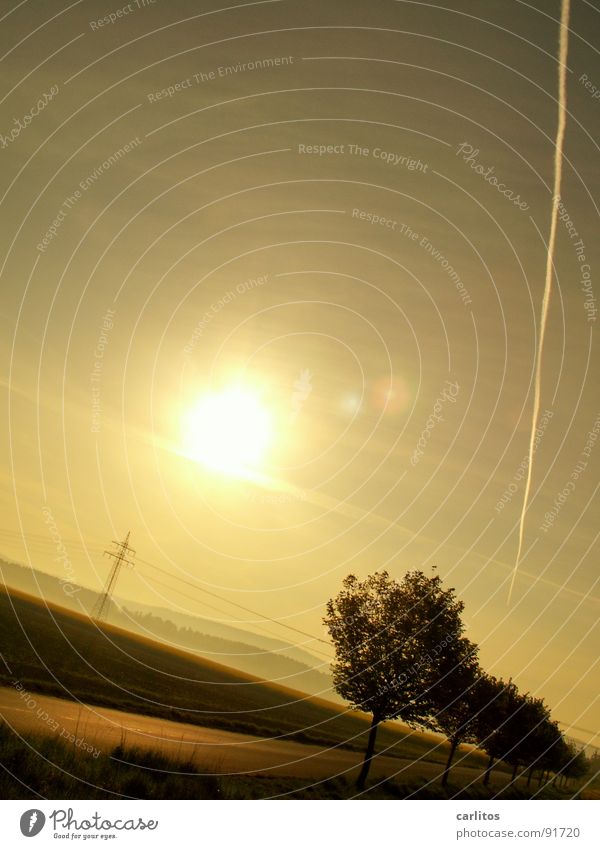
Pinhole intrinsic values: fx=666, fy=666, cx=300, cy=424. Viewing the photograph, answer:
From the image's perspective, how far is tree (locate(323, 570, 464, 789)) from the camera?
77.7 feet

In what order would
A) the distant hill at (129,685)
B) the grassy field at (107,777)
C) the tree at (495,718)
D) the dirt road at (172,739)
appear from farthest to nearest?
the tree at (495,718), the distant hill at (129,685), the dirt road at (172,739), the grassy field at (107,777)

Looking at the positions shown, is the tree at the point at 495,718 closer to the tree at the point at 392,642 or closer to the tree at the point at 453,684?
the tree at the point at 453,684

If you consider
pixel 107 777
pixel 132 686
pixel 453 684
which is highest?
pixel 132 686

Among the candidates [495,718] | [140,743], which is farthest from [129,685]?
[495,718]

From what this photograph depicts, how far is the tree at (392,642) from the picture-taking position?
77.7ft

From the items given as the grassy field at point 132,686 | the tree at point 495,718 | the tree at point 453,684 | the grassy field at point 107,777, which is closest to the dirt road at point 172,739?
the grassy field at point 107,777

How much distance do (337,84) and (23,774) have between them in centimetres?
1729

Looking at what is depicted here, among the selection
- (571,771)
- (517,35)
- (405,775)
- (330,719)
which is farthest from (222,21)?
(571,771)

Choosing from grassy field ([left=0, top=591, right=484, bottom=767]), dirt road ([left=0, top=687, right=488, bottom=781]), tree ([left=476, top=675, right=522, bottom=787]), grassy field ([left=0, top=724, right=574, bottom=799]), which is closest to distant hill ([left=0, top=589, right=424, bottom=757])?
grassy field ([left=0, top=591, right=484, bottom=767])

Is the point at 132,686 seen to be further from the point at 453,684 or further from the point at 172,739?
the point at 453,684

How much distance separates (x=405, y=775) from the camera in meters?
28.3

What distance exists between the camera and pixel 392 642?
24.0m

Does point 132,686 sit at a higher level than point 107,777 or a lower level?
higher
